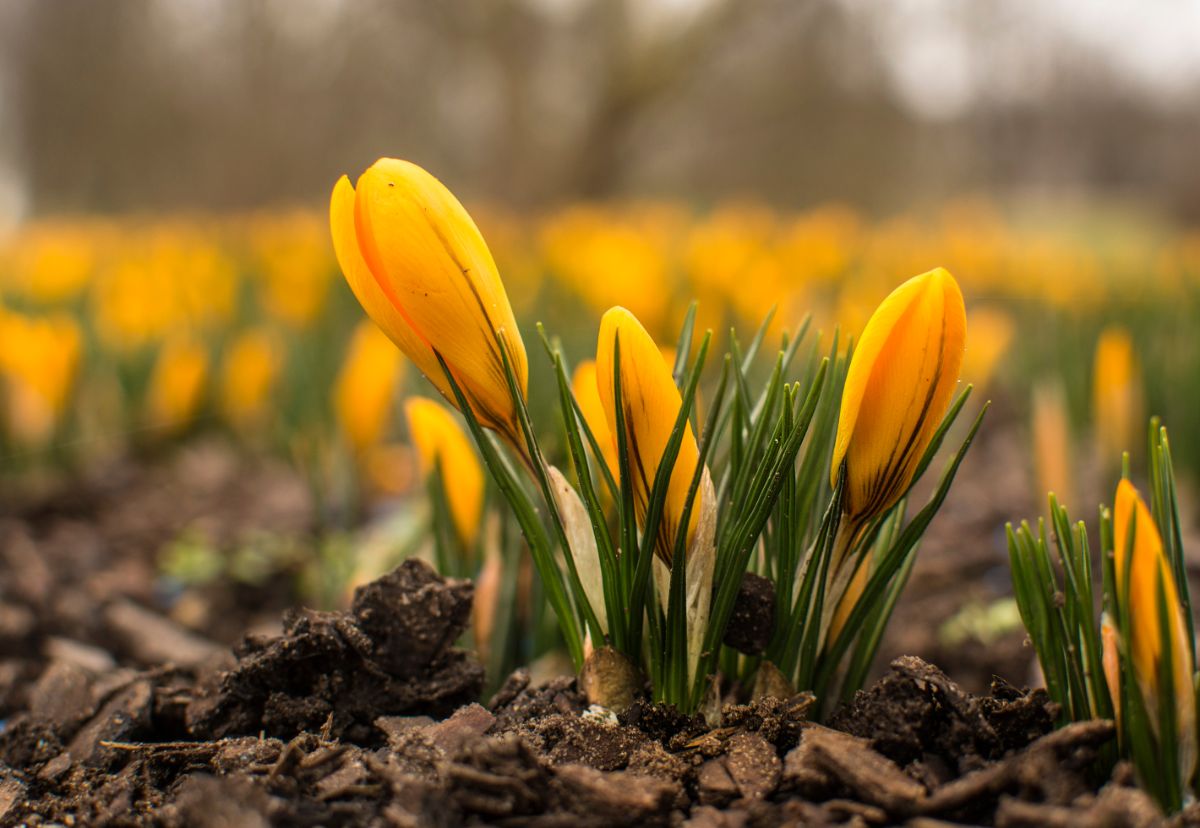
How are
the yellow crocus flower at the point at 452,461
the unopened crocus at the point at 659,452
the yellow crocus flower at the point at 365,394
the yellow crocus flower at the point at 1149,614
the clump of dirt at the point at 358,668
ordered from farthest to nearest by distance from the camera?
the yellow crocus flower at the point at 365,394, the yellow crocus flower at the point at 452,461, the clump of dirt at the point at 358,668, the unopened crocus at the point at 659,452, the yellow crocus flower at the point at 1149,614

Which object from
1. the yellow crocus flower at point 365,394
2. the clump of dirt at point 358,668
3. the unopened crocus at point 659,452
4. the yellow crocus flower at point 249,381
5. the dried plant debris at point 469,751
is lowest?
the dried plant debris at point 469,751

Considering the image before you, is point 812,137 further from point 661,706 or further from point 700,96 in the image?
point 661,706

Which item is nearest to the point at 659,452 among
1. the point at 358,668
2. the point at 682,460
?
the point at 682,460

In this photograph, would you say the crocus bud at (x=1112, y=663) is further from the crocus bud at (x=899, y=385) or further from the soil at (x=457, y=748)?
the crocus bud at (x=899, y=385)

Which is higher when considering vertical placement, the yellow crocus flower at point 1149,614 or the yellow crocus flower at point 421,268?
the yellow crocus flower at point 421,268

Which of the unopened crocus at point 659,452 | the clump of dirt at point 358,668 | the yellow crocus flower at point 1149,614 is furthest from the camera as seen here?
the clump of dirt at point 358,668

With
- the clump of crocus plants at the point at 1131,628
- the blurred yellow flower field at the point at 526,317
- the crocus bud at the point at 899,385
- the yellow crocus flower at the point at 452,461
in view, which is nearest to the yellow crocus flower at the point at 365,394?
the blurred yellow flower field at the point at 526,317

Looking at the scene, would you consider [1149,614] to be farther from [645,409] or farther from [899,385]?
[645,409]
